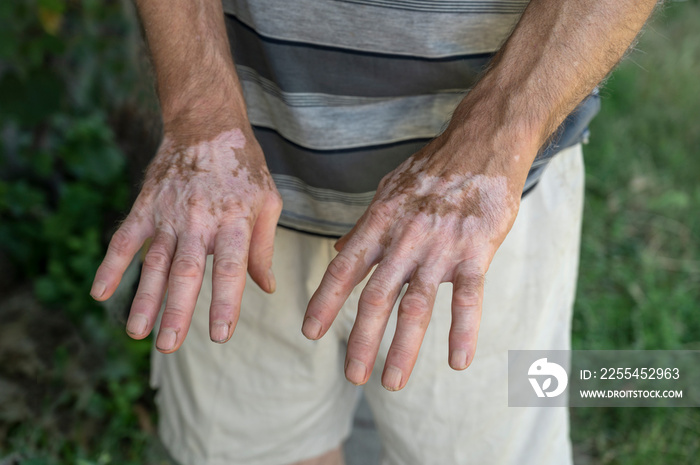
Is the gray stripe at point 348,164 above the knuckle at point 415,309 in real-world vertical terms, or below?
below

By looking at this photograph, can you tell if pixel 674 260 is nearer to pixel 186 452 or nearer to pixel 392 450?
pixel 392 450

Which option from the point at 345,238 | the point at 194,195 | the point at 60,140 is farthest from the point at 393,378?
the point at 60,140

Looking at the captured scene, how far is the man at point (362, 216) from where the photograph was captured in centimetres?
97

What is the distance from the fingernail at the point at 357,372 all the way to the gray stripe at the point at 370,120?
0.50 meters

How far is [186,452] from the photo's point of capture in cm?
157

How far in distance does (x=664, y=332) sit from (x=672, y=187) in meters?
1.16

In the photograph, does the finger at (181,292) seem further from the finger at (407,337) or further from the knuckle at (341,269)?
the finger at (407,337)

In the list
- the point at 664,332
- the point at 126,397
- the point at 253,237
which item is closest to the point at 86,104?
the point at 126,397

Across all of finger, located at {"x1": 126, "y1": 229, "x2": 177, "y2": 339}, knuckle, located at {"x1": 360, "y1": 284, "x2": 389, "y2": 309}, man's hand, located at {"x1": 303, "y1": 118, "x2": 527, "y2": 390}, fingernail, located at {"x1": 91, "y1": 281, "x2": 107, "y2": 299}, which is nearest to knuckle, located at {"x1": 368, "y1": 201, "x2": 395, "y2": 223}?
man's hand, located at {"x1": 303, "y1": 118, "x2": 527, "y2": 390}

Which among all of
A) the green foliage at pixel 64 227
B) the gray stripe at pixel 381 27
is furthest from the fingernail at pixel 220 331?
the green foliage at pixel 64 227

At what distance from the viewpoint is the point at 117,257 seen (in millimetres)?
1002

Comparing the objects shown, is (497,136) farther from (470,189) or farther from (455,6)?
(455,6)

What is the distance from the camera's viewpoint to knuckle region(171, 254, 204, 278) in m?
0.97

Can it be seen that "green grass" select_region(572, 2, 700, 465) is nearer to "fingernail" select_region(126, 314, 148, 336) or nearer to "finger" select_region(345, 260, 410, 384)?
"finger" select_region(345, 260, 410, 384)
